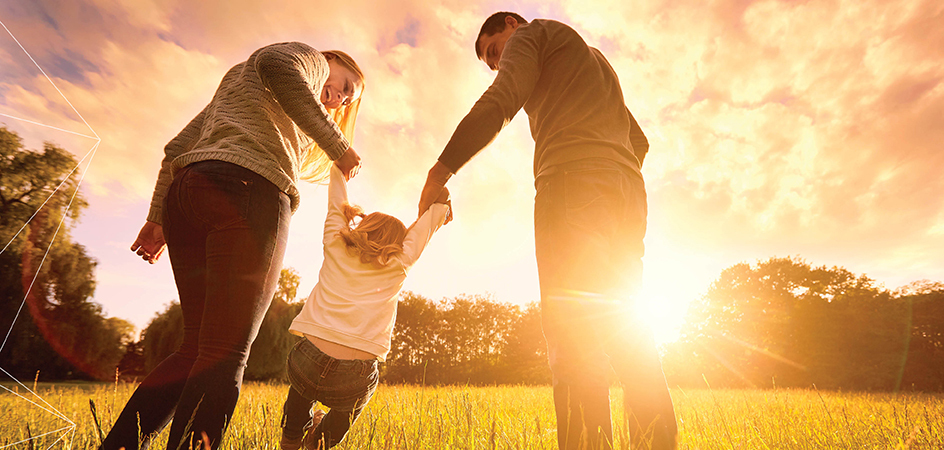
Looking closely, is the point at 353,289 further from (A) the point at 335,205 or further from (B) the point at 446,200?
(B) the point at 446,200

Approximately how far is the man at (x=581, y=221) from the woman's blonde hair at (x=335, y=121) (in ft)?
2.60

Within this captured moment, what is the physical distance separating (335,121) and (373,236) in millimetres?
822

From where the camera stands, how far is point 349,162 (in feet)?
6.52

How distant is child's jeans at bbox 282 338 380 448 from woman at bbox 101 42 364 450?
48cm

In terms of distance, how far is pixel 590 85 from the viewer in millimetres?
1997

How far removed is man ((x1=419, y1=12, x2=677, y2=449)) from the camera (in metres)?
1.47

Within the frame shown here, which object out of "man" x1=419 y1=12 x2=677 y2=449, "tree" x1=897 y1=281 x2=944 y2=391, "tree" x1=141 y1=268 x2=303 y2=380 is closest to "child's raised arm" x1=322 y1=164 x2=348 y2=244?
"man" x1=419 y1=12 x2=677 y2=449

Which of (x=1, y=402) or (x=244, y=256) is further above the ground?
(x=244, y=256)

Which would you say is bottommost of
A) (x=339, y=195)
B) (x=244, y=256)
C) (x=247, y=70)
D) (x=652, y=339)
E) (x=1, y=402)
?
(x=1, y=402)

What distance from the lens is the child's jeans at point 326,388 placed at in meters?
2.02

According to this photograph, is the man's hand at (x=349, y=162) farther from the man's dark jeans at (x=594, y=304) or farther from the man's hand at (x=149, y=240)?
the man's hand at (x=149, y=240)

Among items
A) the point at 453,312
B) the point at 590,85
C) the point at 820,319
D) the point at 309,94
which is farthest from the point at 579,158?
the point at 820,319

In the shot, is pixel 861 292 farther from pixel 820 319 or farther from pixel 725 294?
pixel 725 294

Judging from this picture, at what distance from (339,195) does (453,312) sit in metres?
24.6
